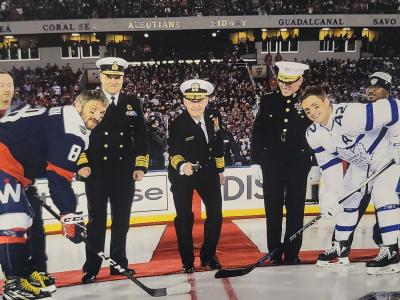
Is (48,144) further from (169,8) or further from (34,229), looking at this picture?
(169,8)

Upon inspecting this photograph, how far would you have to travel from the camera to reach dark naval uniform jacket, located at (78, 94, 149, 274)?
3.88 metres

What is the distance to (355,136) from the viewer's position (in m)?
3.91

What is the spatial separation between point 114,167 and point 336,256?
2114 mm

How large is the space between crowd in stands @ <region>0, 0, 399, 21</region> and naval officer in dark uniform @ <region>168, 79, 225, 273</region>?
17266 millimetres

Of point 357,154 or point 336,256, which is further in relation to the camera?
point 336,256

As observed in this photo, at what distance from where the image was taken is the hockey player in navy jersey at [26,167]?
302 cm

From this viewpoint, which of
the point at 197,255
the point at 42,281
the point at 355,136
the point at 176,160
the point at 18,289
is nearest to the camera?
the point at 18,289

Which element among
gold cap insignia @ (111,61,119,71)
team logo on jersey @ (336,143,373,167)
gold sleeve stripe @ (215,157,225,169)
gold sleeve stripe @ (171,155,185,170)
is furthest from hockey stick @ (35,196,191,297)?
team logo on jersey @ (336,143,373,167)

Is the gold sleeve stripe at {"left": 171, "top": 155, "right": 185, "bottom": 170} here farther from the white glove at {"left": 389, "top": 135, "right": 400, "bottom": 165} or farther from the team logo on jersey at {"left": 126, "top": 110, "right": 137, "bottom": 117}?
the white glove at {"left": 389, "top": 135, "right": 400, "bottom": 165}

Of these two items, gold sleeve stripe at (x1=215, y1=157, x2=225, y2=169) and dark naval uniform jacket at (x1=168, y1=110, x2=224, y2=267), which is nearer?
dark naval uniform jacket at (x1=168, y1=110, x2=224, y2=267)

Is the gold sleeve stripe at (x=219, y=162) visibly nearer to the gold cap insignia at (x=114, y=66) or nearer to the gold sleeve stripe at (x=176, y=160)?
the gold sleeve stripe at (x=176, y=160)

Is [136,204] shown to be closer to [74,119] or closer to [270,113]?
[270,113]

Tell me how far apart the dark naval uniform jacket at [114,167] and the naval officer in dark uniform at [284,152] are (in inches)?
42.5

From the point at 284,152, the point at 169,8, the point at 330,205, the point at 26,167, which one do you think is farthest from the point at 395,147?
the point at 169,8
